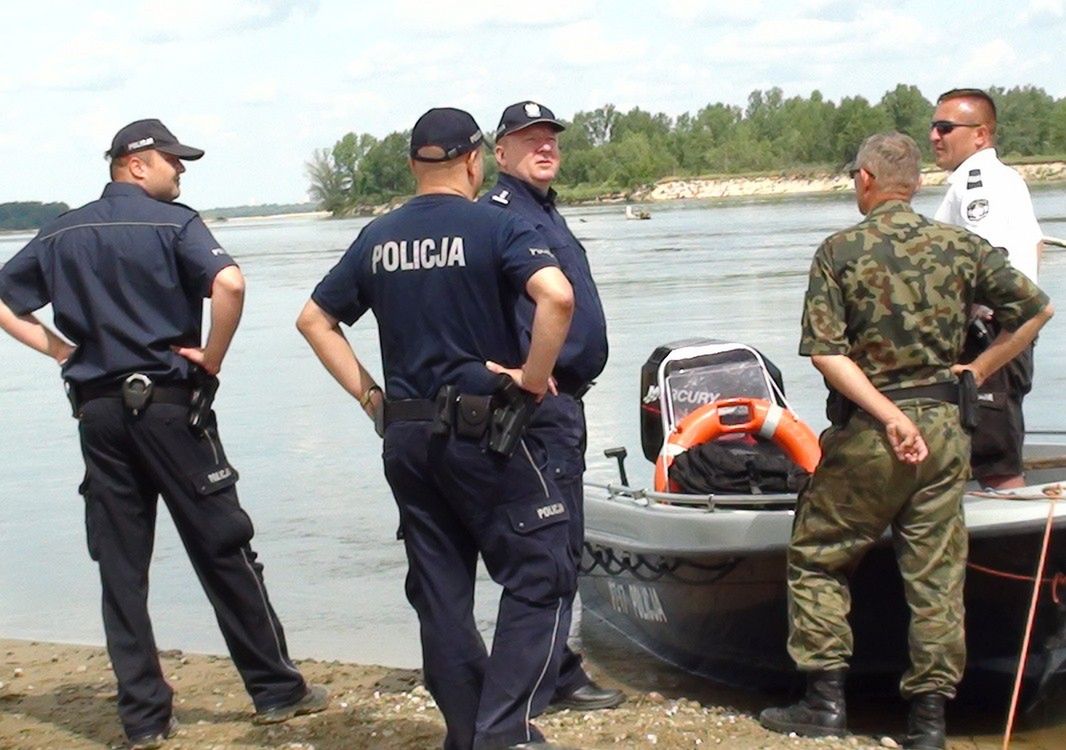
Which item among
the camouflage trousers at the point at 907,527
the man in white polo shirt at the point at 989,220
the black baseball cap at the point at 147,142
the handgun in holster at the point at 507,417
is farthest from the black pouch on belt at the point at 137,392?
the man in white polo shirt at the point at 989,220

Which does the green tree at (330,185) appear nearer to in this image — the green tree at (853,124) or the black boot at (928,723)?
the green tree at (853,124)

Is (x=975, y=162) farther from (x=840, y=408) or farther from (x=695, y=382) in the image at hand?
(x=695, y=382)

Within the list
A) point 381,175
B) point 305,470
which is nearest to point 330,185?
point 381,175

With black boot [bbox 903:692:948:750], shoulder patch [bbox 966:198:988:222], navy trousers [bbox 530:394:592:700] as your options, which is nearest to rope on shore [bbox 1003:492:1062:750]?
black boot [bbox 903:692:948:750]

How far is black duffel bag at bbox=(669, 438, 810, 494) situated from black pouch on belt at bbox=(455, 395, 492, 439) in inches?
74.6

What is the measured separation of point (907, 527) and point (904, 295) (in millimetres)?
662

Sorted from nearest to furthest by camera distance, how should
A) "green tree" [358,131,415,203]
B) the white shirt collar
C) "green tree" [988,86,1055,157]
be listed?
the white shirt collar, "green tree" [988,86,1055,157], "green tree" [358,131,415,203]

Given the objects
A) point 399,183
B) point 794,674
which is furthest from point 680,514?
point 399,183

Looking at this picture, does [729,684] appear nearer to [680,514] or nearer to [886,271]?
[680,514]

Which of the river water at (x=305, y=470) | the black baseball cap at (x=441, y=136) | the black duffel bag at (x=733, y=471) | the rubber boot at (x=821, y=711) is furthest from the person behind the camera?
the river water at (x=305, y=470)

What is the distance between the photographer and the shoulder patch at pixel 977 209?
16.7ft

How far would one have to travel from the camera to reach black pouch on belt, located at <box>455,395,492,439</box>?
395cm

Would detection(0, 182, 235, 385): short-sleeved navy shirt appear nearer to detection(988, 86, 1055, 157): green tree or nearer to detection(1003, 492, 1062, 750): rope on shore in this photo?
detection(1003, 492, 1062, 750): rope on shore

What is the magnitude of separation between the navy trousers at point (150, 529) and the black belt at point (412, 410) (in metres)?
0.96
